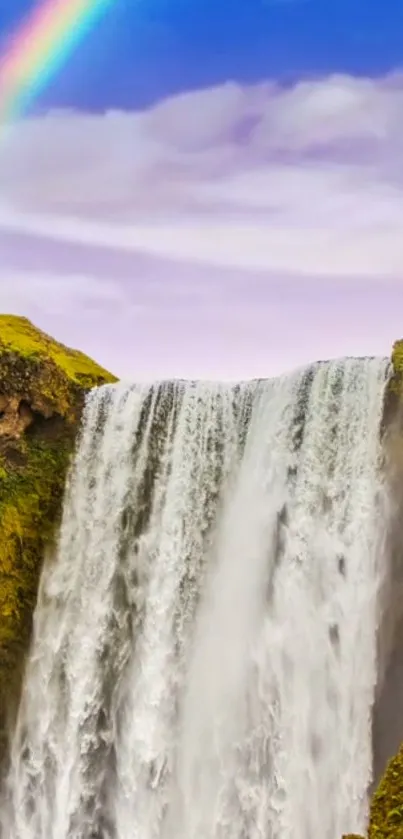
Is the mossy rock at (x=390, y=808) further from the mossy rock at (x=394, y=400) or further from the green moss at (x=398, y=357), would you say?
the green moss at (x=398, y=357)

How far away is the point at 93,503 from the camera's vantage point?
77.8ft

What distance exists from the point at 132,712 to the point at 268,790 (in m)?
4.48

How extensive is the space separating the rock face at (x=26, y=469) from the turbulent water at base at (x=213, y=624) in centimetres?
56

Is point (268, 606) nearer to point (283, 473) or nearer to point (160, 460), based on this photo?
point (283, 473)

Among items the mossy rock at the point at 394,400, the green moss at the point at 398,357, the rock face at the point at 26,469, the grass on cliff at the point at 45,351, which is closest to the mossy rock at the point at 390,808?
the mossy rock at the point at 394,400

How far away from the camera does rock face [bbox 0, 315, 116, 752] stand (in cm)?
2294

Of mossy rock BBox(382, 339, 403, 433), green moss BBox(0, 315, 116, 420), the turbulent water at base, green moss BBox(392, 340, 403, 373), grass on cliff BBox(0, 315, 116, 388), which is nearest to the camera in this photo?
the turbulent water at base

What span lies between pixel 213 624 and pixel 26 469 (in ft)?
26.7

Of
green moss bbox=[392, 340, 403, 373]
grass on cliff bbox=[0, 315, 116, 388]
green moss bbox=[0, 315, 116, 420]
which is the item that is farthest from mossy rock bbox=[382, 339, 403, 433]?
grass on cliff bbox=[0, 315, 116, 388]

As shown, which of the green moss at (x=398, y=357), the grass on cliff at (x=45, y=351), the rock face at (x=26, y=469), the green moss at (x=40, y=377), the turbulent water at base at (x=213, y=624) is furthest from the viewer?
the grass on cliff at (x=45, y=351)

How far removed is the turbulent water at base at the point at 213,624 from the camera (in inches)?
712

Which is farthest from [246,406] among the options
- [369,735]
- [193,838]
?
[193,838]

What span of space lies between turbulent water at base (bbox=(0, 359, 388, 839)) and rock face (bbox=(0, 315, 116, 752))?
22.2 inches

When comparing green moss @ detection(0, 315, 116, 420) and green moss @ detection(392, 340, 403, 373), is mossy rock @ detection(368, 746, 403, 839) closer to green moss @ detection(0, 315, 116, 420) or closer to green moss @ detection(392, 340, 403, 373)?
green moss @ detection(392, 340, 403, 373)
